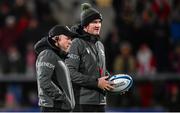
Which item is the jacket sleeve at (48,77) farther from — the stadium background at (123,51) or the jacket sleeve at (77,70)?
the stadium background at (123,51)

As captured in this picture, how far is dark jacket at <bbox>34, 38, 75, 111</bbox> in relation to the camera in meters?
8.57

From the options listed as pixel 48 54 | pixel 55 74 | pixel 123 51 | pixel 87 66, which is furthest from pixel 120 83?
pixel 123 51

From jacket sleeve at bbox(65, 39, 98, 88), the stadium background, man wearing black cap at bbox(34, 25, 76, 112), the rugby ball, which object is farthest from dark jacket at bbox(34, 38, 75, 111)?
the stadium background

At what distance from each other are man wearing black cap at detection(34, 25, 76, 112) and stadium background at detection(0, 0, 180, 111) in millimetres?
6983

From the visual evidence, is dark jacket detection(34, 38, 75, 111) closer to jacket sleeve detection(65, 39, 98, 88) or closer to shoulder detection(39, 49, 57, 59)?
shoulder detection(39, 49, 57, 59)

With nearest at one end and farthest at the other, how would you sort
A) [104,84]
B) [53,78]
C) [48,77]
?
[48,77] < [53,78] < [104,84]

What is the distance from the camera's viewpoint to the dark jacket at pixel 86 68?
31.4 ft

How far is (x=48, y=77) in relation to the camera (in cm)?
855

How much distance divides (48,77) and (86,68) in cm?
123

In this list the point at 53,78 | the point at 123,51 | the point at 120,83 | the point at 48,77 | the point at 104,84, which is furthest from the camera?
the point at 123,51

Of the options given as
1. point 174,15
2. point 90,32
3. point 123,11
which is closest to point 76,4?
point 123,11

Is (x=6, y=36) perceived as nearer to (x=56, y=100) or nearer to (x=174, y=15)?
(x=174, y=15)

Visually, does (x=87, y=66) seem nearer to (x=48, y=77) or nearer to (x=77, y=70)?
(x=77, y=70)

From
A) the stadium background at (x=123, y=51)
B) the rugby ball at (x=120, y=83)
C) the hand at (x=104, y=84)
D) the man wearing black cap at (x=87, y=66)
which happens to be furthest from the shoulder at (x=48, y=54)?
the stadium background at (x=123, y=51)
